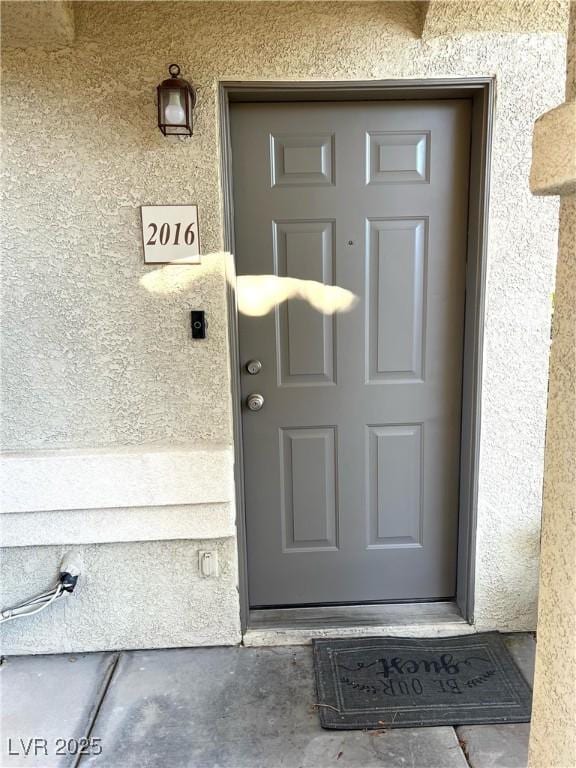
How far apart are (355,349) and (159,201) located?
1.03 meters

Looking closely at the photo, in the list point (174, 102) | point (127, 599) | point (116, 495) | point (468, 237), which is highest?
point (174, 102)

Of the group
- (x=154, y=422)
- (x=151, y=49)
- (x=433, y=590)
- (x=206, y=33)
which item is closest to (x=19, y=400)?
(x=154, y=422)

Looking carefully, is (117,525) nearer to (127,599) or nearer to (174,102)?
(127,599)

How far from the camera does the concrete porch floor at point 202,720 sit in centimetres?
190

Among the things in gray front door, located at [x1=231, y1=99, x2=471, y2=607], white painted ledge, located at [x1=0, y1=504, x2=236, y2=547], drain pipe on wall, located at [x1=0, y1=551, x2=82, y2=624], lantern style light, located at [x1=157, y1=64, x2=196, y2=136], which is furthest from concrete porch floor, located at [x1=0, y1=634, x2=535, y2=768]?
lantern style light, located at [x1=157, y1=64, x2=196, y2=136]

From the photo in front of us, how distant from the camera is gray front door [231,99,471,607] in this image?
2283 millimetres

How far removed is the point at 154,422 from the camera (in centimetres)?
229

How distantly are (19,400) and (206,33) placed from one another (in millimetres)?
1625

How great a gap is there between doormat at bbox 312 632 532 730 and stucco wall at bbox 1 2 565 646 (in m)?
0.68

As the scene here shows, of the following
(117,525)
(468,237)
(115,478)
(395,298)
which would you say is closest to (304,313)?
(395,298)

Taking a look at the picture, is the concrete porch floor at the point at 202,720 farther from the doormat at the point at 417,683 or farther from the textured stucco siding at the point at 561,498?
the textured stucco siding at the point at 561,498

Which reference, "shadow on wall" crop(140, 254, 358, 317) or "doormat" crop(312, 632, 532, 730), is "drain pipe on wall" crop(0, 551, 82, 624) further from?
"shadow on wall" crop(140, 254, 358, 317)

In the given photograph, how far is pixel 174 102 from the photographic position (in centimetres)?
196

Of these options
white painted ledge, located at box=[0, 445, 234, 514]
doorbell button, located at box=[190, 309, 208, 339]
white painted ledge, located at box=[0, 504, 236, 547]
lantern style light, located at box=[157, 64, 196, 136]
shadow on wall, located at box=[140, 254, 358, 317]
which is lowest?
white painted ledge, located at box=[0, 504, 236, 547]
